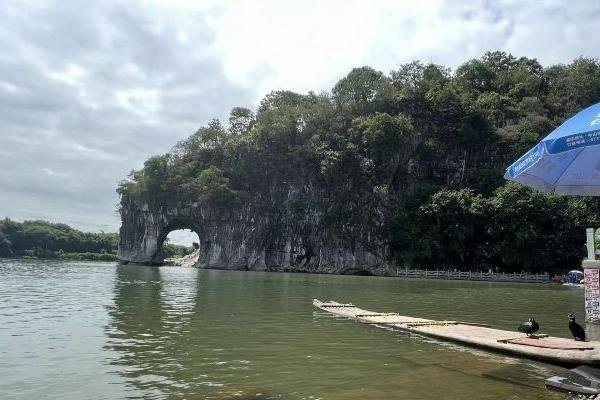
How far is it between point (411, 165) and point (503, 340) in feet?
174

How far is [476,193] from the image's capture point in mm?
55781

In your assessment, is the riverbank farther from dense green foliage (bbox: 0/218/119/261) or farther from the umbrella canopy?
the umbrella canopy

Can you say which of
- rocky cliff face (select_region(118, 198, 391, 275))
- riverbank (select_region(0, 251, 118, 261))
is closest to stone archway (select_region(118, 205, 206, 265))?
rocky cliff face (select_region(118, 198, 391, 275))

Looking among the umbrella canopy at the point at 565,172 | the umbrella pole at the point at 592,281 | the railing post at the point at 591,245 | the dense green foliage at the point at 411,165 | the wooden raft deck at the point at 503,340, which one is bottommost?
the wooden raft deck at the point at 503,340

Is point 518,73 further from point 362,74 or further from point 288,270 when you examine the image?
point 288,270

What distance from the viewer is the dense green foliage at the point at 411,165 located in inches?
1918

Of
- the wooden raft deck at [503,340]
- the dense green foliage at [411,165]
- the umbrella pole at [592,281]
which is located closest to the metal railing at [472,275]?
the dense green foliage at [411,165]

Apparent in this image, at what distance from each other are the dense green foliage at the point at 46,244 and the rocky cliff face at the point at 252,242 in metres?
34.4

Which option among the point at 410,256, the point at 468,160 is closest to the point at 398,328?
the point at 410,256

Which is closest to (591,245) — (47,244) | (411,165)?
(411,165)

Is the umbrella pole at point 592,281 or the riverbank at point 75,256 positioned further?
the riverbank at point 75,256

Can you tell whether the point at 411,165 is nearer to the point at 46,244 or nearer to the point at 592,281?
the point at 592,281

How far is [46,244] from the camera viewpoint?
103000 millimetres

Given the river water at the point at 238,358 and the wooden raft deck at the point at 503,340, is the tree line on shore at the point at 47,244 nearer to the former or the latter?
the river water at the point at 238,358
